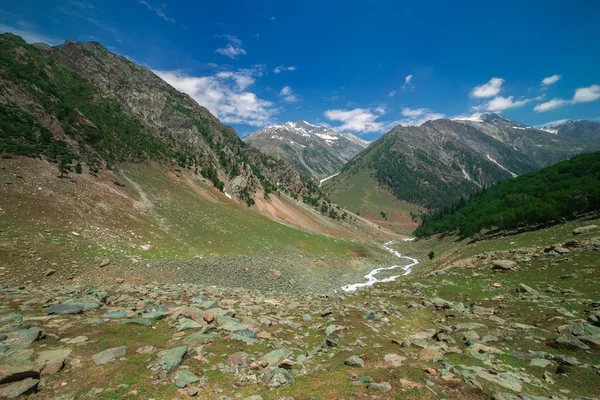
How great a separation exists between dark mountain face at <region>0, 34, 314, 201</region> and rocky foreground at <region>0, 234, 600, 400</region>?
38.4 m

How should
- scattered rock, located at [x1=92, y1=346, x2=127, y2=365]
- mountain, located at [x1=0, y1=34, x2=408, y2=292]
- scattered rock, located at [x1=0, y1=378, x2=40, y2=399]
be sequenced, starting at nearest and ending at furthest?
1. scattered rock, located at [x1=0, y1=378, x2=40, y2=399]
2. scattered rock, located at [x1=92, y1=346, x2=127, y2=365]
3. mountain, located at [x1=0, y1=34, x2=408, y2=292]

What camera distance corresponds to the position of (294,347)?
491 inches

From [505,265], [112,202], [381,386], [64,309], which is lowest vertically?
[64,309]

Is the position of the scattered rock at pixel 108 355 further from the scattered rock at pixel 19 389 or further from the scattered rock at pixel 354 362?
the scattered rock at pixel 354 362

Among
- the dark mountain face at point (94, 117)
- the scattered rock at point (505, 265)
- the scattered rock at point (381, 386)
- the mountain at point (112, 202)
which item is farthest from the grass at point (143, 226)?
the scattered rock at point (505, 265)

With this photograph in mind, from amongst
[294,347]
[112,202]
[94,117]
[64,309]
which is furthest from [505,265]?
[94,117]

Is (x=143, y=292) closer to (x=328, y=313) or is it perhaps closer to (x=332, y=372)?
(x=328, y=313)

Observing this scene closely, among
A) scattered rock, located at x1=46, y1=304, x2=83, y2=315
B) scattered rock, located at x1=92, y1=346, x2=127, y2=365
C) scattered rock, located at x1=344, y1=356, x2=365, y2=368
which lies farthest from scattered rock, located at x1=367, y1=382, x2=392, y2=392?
scattered rock, located at x1=46, y1=304, x2=83, y2=315

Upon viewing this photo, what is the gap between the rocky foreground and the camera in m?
8.40

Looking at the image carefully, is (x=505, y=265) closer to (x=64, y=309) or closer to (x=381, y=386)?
(x=381, y=386)

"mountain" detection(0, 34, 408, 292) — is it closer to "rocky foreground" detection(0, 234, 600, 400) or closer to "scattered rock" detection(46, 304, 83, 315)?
"rocky foreground" detection(0, 234, 600, 400)

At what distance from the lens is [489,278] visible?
26484mm

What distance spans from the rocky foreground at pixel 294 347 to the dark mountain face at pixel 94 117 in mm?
38436

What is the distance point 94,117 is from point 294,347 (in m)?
80.2
